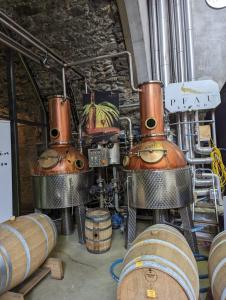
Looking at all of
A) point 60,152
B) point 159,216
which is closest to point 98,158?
point 60,152

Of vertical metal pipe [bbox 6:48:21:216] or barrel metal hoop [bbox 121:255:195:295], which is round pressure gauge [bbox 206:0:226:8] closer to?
vertical metal pipe [bbox 6:48:21:216]

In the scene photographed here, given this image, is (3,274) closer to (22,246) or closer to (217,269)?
(22,246)

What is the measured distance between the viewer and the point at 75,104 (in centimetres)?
496

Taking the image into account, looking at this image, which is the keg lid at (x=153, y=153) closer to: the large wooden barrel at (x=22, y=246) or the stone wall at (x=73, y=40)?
the large wooden barrel at (x=22, y=246)

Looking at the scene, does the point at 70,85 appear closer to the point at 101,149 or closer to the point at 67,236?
the point at 101,149

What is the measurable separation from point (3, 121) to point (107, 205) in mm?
2280

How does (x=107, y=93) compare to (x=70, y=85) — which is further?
(x=70, y=85)

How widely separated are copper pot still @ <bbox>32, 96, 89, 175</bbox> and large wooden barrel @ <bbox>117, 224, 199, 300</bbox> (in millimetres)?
1990

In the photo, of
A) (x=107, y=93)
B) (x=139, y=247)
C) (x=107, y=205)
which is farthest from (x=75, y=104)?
(x=139, y=247)

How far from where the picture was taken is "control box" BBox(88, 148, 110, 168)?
332 cm

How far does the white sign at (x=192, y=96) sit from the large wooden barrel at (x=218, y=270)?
2452 mm

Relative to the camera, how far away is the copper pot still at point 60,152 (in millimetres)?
3205

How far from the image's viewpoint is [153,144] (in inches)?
111

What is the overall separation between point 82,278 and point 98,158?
1612 millimetres
